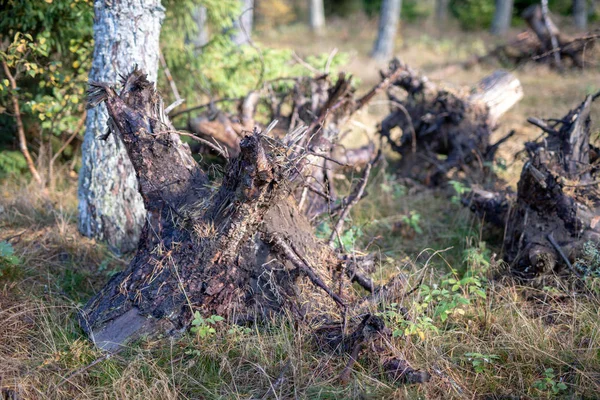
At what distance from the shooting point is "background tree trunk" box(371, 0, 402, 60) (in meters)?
14.1

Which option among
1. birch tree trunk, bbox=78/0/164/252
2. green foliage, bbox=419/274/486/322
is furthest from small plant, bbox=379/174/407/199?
birch tree trunk, bbox=78/0/164/252

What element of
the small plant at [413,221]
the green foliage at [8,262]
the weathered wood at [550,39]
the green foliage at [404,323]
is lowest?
the small plant at [413,221]

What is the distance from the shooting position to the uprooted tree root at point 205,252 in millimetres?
3268

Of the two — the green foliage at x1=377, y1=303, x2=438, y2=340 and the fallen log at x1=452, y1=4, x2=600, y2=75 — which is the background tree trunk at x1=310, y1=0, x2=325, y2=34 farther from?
the green foliage at x1=377, y1=303, x2=438, y2=340

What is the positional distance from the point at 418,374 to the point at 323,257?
1143 millimetres

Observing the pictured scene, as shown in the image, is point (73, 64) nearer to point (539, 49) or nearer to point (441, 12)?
point (539, 49)

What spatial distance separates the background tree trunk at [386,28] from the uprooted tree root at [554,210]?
406 inches

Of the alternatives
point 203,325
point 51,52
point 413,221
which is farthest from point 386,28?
point 203,325

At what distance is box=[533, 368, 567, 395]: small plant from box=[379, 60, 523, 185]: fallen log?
3.38 metres

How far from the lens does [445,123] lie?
645 centimetres

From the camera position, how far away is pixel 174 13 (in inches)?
244

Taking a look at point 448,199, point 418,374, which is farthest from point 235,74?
point 418,374

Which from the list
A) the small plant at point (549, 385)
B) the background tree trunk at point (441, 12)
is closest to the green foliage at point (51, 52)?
the small plant at point (549, 385)

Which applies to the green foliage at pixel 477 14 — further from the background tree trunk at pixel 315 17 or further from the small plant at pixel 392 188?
the small plant at pixel 392 188
